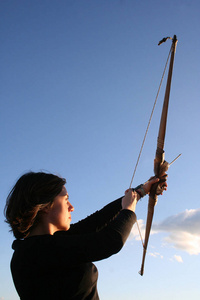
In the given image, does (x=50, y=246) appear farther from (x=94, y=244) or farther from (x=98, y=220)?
(x=98, y=220)

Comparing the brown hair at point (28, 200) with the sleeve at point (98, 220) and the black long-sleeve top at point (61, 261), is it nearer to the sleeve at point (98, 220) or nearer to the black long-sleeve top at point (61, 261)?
the black long-sleeve top at point (61, 261)

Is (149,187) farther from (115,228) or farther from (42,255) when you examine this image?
(42,255)

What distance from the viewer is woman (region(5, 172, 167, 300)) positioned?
70.1 inches

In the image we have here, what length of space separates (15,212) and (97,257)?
26.8 inches

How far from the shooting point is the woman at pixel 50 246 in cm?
178

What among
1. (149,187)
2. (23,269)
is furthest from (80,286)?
(149,187)

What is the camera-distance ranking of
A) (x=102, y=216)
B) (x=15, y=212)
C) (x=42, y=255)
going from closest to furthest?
1. (x=42, y=255)
2. (x=15, y=212)
3. (x=102, y=216)

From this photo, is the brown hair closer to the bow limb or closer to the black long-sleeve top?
the black long-sleeve top

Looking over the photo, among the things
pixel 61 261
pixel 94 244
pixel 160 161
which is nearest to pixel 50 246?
pixel 61 261

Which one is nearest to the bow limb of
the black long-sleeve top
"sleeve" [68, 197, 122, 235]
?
"sleeve" [68, 197, 122, 235]

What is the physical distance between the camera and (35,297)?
1831 millimetres

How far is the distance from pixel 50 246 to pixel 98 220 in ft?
4.02

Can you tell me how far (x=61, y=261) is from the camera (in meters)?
1.78

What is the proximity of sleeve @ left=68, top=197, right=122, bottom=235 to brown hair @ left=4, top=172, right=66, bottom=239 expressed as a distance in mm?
848
